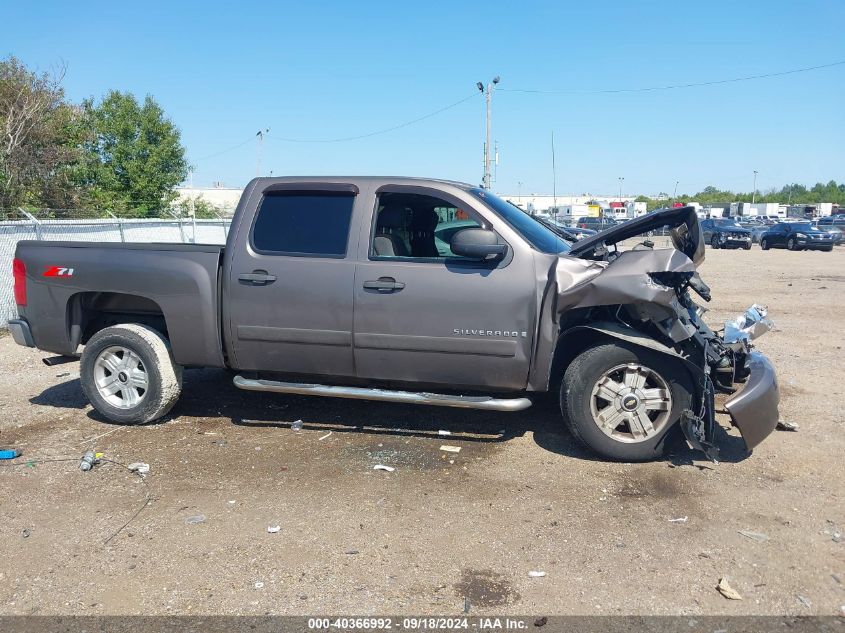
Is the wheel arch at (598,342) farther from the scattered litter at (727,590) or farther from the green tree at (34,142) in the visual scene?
the green tree at (34,142)

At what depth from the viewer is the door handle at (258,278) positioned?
518cm

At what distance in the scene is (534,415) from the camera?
5.82 metres

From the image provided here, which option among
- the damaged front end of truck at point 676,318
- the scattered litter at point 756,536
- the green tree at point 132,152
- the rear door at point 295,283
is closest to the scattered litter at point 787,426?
the damaged front end of truck at point 676,318

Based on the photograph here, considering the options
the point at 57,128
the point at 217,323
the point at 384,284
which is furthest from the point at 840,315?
the point at 57,128

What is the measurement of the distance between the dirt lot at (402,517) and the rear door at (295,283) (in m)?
0.70

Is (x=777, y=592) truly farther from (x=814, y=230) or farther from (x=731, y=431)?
(x=814, y=230)

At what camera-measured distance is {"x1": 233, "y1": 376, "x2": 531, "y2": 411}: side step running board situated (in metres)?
4.79

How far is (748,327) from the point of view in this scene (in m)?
5.01

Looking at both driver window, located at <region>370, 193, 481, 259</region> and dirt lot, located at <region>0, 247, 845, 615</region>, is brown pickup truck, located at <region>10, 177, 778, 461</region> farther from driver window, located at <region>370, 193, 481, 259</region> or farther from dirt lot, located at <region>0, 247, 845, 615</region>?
dirt lot, located at <region>0, 247, 845, 615</region>

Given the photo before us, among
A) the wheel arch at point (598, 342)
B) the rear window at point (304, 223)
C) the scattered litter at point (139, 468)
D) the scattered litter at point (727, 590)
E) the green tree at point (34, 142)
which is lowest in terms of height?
the scattered litter at point (727, 590)

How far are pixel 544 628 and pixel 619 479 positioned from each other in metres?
1.71

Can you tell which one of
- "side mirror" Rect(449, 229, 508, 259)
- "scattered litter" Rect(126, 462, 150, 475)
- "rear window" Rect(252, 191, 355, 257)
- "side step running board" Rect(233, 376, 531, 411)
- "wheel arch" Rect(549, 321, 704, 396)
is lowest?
"scattered litter" Rect(126, 462, 150, 475)

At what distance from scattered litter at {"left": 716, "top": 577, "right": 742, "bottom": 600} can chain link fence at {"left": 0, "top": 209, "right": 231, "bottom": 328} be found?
786 cm

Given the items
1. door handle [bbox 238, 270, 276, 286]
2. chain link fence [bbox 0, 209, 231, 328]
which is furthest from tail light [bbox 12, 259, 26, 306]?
chain link fence [bbox 0, 209, 231, 328]
